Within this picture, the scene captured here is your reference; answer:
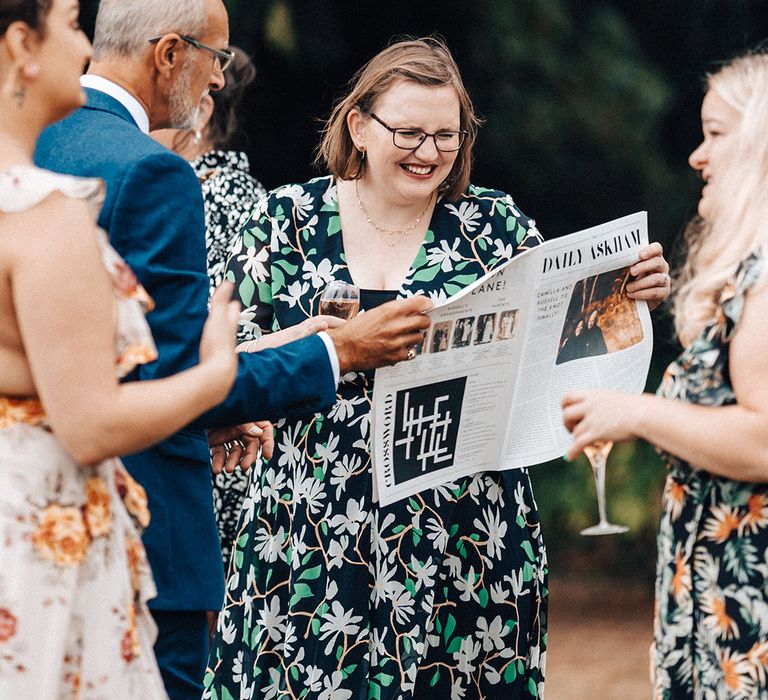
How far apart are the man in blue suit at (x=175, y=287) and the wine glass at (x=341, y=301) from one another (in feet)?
0.83

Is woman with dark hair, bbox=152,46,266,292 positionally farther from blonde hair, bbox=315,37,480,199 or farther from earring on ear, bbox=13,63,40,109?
earring on ear, bbox=13,63,40,109

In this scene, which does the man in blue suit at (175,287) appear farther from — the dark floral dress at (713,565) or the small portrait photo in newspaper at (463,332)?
the dark floral dress at (713,565)

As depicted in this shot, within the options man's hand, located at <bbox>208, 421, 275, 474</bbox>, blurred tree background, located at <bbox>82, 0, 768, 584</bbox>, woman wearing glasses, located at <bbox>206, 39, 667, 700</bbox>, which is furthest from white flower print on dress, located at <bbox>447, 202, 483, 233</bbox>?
blurred tree background, located at <bbox>82, 0, 768, 584</bbox>

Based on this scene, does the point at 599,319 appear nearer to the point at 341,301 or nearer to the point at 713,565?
the point at 341,301

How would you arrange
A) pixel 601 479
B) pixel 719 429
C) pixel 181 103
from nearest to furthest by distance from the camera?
pixel 719 429 → pixel 601 479 → pixel 181 103

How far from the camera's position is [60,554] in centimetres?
195

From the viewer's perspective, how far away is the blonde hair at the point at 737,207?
7.32ft

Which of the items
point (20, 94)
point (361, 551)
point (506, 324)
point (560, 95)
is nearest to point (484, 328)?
point (506, 324)

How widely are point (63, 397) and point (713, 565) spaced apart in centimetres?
115

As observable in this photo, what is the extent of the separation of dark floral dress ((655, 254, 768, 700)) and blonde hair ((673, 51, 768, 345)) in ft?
0.11

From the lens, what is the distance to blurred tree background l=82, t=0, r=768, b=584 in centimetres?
609

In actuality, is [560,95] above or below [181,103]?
above

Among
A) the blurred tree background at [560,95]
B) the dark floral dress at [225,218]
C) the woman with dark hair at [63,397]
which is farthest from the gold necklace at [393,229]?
the blurred tree background at [560,95]

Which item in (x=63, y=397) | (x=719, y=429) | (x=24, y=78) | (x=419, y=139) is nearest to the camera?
(x=63, y=397)
